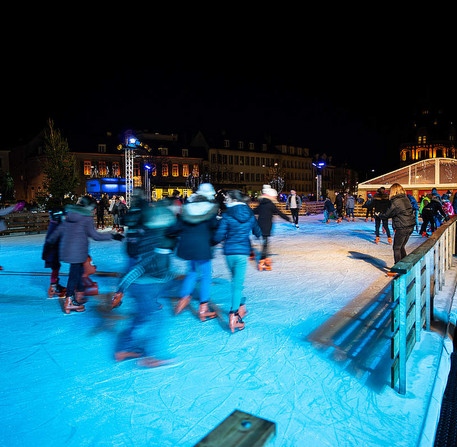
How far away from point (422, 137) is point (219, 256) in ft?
261

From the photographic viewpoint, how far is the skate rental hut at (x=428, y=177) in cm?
2552

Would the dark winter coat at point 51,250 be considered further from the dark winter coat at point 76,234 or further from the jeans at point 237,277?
the jeans at point 237,277

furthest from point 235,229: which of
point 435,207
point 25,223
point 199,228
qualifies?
point 25,223

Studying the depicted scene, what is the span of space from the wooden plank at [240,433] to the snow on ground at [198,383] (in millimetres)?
1362

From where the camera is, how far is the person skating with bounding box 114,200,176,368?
11.3ft

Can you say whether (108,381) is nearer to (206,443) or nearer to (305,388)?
(305,388)

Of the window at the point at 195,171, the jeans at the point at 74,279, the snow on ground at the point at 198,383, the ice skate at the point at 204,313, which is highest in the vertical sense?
the window at the point at 195,171

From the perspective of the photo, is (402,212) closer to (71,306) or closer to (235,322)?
(235,322)

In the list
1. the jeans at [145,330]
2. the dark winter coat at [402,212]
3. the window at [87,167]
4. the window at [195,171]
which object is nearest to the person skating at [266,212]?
the dark winter coat at [402,212]

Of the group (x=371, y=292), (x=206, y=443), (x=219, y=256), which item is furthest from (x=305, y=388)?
(x=219, y=256)

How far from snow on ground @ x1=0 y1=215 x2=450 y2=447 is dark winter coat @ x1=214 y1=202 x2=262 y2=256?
0.89m

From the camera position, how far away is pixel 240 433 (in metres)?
1.09

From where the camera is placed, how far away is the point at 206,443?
1046 mm

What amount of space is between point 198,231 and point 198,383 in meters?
1.62
